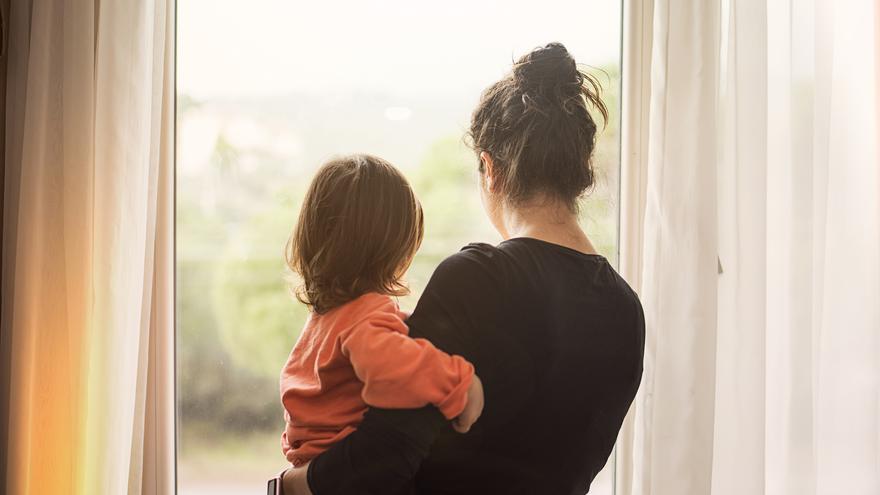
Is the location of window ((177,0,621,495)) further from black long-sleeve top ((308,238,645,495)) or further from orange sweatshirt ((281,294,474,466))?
black long-sleeve top ((308,238,645,495))

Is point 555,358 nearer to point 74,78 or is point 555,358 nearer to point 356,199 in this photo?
point 356,199

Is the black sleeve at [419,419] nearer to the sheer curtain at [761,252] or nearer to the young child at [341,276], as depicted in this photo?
the young child at [341,276]

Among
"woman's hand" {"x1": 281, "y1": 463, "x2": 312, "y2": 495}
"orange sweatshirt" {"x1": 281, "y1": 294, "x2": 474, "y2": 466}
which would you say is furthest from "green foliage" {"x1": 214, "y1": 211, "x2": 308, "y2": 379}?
"woman's hand" {"x1": 281, "y1": 463, "x2": 312, "y2": 495}

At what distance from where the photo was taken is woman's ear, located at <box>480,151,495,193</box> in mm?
1305

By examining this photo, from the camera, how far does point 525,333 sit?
3.72 feet

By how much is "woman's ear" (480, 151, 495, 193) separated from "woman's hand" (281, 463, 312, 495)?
1.75 ft

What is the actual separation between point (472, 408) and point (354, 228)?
37 centimetres

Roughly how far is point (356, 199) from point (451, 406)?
A: 15.5 inches

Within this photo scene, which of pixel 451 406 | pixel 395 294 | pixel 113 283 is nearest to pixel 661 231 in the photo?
pixel 395 294

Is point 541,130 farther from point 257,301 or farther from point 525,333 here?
point 257,301

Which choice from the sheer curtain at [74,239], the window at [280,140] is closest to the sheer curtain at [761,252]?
the window at [280,140]

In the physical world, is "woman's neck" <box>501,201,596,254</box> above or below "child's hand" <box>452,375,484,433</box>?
above

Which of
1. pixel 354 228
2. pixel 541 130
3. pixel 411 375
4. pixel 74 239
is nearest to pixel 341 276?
pixel 354 228

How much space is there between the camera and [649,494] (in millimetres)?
1744
